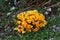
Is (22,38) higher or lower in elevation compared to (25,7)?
lower

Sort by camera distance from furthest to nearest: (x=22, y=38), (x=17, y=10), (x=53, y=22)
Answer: (x=17, y=10)
(x=53, y=22)
(x=22, y=38)

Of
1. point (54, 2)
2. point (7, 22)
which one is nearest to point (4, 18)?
point (7, 22)

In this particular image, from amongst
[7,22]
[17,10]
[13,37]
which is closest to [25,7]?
[17,10]

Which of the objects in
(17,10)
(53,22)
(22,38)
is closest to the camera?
(22,38)

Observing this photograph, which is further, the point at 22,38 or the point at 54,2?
the point at 54,2

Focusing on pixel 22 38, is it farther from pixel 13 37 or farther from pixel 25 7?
pixel 25 7

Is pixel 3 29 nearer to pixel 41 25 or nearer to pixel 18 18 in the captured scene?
pixel 18 18
